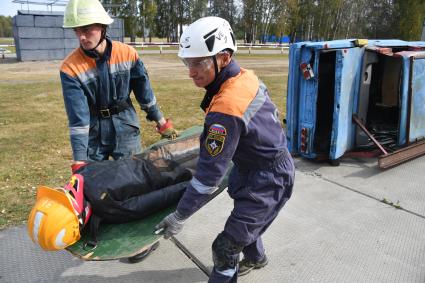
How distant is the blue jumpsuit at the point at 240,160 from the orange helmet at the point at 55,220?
603 mm

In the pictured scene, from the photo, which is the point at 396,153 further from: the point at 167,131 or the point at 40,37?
the point at 40,37

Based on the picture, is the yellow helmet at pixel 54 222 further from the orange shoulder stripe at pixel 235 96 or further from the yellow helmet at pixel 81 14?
the yellow helmet at pixel 81 14

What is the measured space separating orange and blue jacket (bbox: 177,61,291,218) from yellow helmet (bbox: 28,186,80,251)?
2.02 feet

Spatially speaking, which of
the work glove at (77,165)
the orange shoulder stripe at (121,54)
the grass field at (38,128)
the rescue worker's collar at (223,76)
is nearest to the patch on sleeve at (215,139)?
the rescue worker's collar at (223,76)

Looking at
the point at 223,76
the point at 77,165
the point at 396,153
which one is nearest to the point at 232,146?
the point at 223,76

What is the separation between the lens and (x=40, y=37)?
21.2 m

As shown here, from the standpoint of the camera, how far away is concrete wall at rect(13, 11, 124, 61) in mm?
20656

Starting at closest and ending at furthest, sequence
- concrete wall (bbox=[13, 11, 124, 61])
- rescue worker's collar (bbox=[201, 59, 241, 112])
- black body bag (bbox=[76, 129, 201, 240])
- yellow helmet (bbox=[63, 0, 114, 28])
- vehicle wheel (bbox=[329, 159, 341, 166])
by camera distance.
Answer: rescue worker's collar (bbox=[201, 59, 241, 112]) < black body bag (bbox=[76, 129, 201, 240]) < yellow helmet (bbox=[63, 0, 114, 28]) < vehicle wheel (bbox=[329, 159, 341, 166]) < concrete wall (bbox=[13, 11, 124, 61])

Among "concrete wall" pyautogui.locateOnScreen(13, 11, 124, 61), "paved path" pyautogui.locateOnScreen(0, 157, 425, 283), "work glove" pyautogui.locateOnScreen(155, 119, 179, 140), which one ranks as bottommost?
"paved path" pyautogui.locateOnScreen(0, 157, 425, 283)

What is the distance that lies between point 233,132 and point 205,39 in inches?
19.6

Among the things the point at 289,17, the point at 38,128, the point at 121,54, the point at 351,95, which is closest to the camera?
the point at 121,54

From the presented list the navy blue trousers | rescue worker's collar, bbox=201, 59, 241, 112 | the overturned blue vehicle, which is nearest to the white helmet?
rescue worker's collar, bbox=201, 59, 241, 112

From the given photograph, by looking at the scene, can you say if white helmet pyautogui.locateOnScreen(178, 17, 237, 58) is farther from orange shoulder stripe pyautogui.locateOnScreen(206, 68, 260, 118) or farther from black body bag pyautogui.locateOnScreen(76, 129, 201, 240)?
black body bag pyautogui.locateOnScreen(76, 129, 201, 240)

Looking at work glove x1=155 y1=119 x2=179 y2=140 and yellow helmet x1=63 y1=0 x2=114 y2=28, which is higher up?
yellow helmet x1=63 y1=0 x2=114 y2=28
